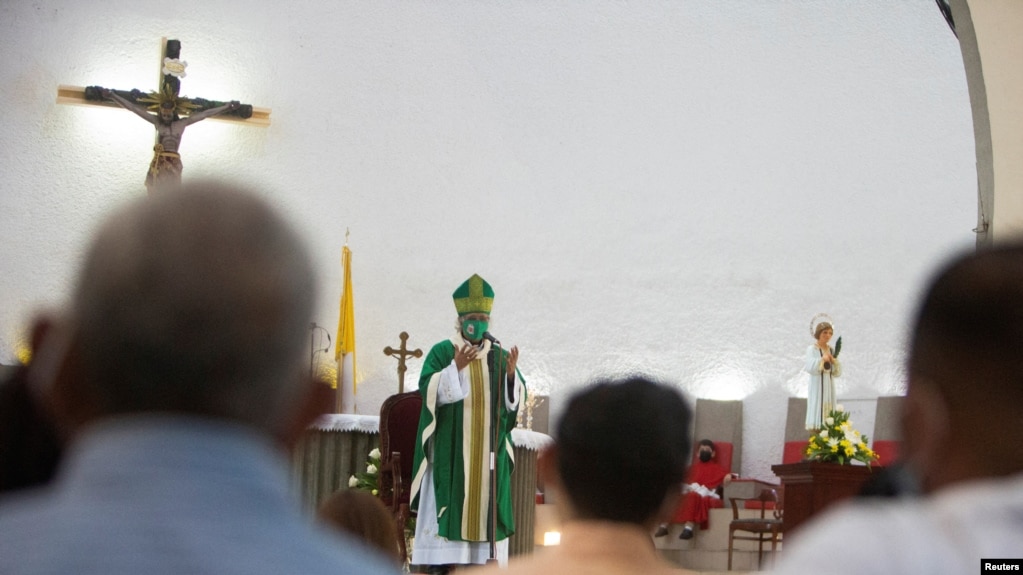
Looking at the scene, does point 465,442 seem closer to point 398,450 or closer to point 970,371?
point 398,450

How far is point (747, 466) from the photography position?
12703 mm

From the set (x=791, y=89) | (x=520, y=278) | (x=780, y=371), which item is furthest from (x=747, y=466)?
(x=791, y=89)

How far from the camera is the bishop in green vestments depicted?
748cm

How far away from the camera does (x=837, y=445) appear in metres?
7.33

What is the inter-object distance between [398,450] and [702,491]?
437 centimetres

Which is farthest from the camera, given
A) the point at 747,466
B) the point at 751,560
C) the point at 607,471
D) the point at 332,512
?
the point at 747,466

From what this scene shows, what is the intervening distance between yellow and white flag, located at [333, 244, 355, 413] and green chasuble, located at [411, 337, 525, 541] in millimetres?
4666

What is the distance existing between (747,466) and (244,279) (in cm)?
1229

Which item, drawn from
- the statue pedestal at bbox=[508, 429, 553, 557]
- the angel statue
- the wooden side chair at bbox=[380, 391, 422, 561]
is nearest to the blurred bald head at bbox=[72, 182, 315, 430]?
the wooden side chair at bbox=[380, 391, 422, 561]

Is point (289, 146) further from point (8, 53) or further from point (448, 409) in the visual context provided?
point (448, 409)

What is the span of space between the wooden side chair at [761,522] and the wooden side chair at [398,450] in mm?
3424

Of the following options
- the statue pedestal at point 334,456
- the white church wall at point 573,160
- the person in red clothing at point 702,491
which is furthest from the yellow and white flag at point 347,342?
the statue pedestal at point 334,456

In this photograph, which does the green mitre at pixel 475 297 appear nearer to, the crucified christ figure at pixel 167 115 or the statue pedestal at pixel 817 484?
the statue pedestal at pixel 817 484

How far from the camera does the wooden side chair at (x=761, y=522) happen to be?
33.7 ft
